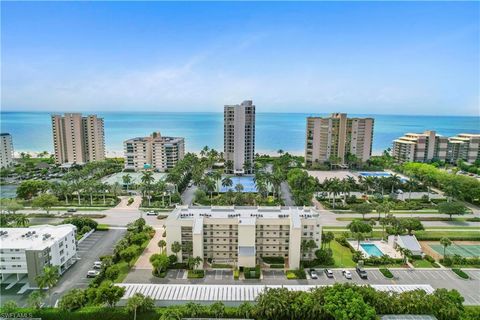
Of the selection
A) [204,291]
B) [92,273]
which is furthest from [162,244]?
[204,291]

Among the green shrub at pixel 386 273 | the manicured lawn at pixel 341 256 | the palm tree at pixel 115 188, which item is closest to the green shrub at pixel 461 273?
the green shrub at pixel 386 273

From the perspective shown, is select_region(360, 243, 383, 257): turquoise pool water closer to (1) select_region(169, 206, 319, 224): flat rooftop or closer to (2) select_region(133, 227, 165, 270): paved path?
(1) select_region(169, 206, 319, 224): flat rooftop

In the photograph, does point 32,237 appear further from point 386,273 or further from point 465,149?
point 465,149

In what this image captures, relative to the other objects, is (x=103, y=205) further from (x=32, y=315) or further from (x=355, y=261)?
(x=355, y=261)

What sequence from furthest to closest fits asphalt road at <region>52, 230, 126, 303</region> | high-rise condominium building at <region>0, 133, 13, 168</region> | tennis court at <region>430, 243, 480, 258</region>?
1. high-rise condominium building at <region>0, 133, 13, 168</region>
2. tennis court at <region>430, 243, 480, 258</region>
3. asphalt road at <region>52, 230, 126, 303</region>

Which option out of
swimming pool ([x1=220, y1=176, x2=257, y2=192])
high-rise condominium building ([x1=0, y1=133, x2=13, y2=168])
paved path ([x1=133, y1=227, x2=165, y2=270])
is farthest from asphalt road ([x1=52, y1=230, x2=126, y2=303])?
high-rise condominium building ([x1=0, y1=133, x2=13, y2=168])

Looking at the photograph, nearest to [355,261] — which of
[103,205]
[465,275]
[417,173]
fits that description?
[465,275]
